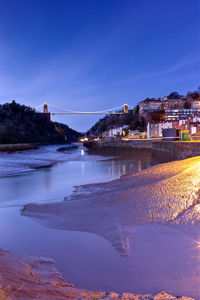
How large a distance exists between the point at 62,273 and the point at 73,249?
27.7 inches

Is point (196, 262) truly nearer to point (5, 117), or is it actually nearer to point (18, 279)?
point (18, 279)

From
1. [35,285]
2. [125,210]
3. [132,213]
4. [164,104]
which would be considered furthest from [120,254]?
[164,104]

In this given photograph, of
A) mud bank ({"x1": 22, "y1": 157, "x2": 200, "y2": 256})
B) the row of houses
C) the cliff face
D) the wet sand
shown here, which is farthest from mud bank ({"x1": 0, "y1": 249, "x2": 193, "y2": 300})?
the row of houses

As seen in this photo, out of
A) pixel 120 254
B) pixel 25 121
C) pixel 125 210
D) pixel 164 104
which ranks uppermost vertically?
pixel 164 104

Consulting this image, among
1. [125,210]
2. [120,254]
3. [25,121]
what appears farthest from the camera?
[25,121]

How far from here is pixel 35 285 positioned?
226cm

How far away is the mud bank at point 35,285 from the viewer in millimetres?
2051

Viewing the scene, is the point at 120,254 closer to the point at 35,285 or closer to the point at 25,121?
the point at 35,285

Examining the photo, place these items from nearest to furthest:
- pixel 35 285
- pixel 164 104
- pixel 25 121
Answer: pixel 35 285, pixel 25 121, pixel 164 104

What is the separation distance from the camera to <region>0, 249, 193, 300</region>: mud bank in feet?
6.73

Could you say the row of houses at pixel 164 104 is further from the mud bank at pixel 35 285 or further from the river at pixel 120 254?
the mud bank at pixel 35 285

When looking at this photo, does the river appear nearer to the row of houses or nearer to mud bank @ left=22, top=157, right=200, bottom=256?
mud bank @ left=22, top=157, right=200, bottom=256

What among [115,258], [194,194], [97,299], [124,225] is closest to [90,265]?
[115,258]

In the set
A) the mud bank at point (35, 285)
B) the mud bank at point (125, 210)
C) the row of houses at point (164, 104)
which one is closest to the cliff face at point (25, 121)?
the row of houses at point (164, 104)
